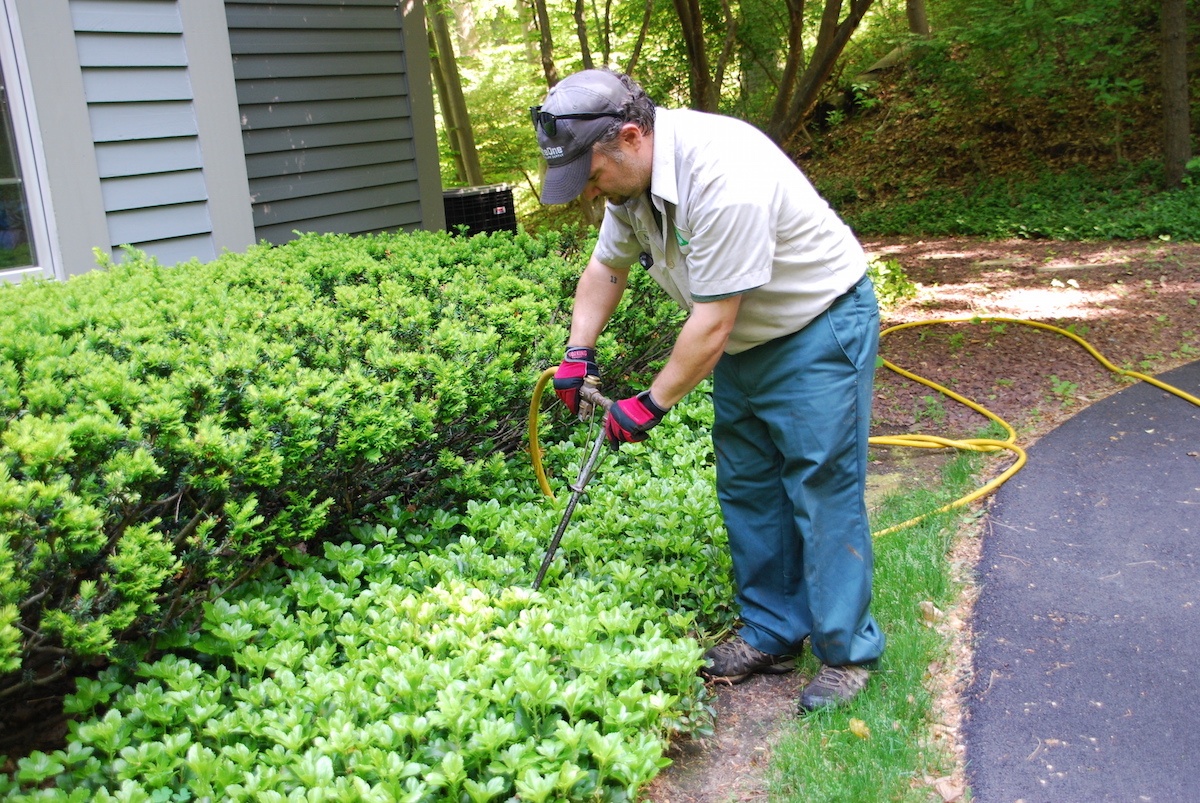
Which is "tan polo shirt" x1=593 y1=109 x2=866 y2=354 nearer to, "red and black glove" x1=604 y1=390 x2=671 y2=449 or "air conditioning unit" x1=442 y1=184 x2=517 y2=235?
"red and black glove" x1=604 y1=390 x2=671 y2=449

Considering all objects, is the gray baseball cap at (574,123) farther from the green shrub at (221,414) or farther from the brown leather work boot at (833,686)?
the brown leather work boot at (833,686)

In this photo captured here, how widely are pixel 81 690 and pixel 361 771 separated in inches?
31.0

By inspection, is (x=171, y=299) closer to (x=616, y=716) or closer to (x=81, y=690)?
(x=81, y=690)

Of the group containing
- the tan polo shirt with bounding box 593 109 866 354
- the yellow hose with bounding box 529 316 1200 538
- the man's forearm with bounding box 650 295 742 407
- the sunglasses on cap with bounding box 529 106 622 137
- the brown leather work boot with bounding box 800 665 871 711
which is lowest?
the brown leather work boot with bounding box 800 665 871 711

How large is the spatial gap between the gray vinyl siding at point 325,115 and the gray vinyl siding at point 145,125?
26.4 inches

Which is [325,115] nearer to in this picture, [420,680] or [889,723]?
[420,680]

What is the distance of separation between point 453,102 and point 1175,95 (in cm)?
1036

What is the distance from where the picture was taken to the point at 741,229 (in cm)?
257

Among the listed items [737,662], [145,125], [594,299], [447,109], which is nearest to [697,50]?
[145,125]

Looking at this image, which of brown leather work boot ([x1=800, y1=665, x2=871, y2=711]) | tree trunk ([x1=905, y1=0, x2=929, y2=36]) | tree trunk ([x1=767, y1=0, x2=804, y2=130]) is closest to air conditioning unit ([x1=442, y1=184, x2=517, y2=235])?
tree trunk ([x1=767, y1=0, x2=804, y2=130])

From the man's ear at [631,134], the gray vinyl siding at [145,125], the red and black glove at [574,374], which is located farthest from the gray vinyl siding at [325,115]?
the man's ear at [631,134]

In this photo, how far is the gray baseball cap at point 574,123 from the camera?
2604 mm

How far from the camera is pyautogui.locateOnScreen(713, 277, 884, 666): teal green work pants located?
112 inches

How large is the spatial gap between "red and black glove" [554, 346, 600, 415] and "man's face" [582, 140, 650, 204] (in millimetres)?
627
